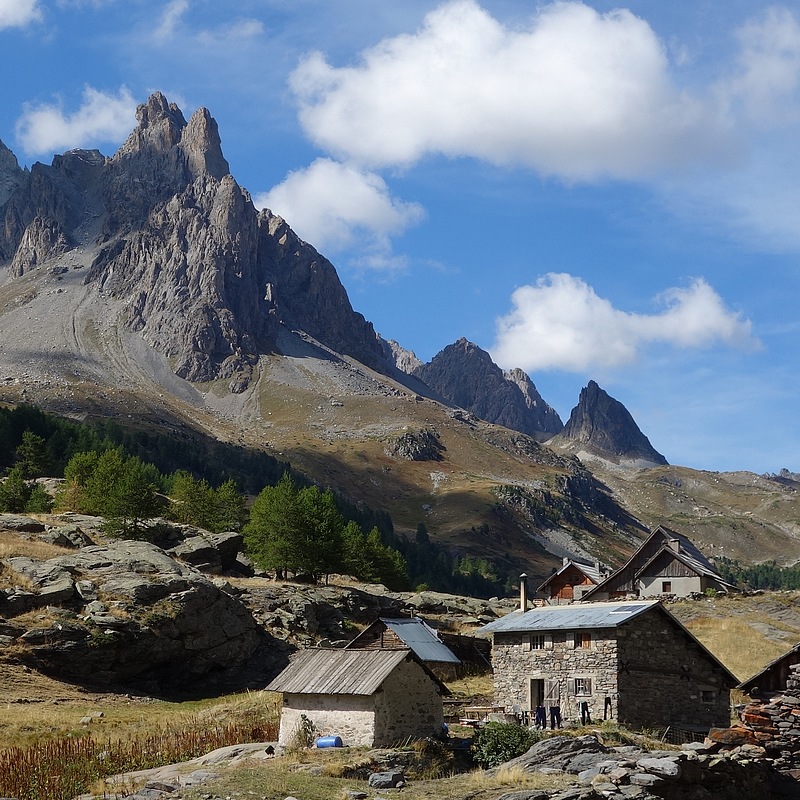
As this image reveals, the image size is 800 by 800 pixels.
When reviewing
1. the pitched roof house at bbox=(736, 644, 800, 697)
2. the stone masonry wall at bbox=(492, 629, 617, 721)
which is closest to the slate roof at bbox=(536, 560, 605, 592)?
the stone masonry wall at bbox=(492, 629, 617, 721)

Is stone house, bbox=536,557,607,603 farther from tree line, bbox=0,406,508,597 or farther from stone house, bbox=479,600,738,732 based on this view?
stone house, bbox=479,600,738,732

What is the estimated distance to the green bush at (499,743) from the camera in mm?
35719

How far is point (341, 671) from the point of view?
39.5 metres

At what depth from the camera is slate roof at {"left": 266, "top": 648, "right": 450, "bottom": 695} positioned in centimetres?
3806

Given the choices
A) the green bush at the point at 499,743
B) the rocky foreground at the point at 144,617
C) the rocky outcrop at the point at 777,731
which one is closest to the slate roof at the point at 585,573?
the rocky foreground at the point at 144,617

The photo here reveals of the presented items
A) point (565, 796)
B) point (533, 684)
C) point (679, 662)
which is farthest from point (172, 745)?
point (679, 662)

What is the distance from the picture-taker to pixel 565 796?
84.2 ft

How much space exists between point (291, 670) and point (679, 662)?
17.4 meters

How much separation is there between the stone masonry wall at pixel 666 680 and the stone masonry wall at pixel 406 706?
27.9 feet

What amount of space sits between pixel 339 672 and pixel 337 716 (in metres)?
1.87

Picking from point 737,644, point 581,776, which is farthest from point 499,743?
point 737,644

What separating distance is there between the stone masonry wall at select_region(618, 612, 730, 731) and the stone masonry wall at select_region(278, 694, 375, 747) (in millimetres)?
11451

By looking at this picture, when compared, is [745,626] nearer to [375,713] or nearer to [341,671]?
[341,671]

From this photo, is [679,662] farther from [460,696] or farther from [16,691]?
[16,691]
